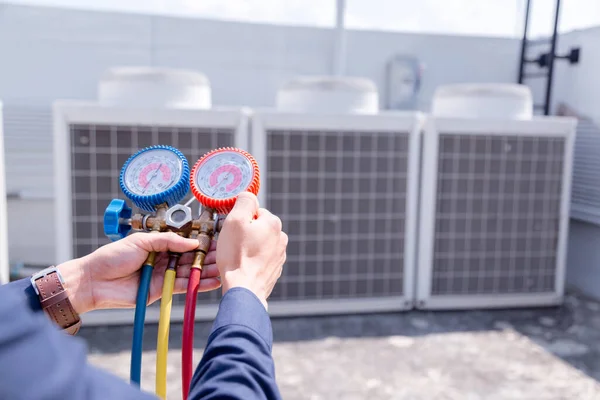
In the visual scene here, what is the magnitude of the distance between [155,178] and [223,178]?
14 centimetres

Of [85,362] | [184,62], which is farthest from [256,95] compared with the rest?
[85,362]

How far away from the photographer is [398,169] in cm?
314

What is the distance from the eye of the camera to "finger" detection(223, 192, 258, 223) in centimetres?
85

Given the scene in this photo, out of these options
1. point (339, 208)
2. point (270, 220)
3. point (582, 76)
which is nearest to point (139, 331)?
point (270, 220)

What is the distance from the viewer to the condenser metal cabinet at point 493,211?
3166 millimetres

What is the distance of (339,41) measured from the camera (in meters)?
4.19

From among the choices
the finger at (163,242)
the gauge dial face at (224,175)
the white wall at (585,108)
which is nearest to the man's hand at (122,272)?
the finger at (163,242)

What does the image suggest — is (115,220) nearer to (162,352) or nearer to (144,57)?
(162,352)

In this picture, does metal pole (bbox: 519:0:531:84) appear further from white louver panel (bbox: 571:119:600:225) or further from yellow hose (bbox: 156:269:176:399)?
yellow hose (bbox: 156:269:176:399)

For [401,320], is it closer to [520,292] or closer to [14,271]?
[520,292]

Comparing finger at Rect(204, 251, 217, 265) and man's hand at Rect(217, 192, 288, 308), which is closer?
man's hand at Rect(217, 192, 288, 308)

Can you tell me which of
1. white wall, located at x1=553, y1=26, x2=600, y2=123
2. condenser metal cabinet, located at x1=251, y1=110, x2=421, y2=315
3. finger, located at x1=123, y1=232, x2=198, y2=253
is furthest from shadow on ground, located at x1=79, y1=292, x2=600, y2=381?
finger, located at x1=123, y1=232, x2=198, y2=253

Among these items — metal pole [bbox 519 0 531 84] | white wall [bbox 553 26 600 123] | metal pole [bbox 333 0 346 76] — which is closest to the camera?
white wall [bbox 553 26 600 123]

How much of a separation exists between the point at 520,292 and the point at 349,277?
1.11 meters
